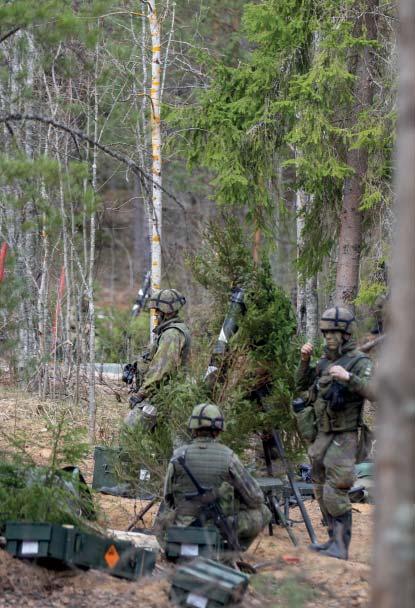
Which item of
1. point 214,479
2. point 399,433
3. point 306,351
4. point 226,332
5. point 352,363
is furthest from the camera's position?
point 226,332

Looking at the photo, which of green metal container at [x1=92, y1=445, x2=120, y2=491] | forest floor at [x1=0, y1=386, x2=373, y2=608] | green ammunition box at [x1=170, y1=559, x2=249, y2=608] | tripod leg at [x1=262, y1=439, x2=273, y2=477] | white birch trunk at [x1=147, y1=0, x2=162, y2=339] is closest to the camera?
green ammunition box at [x1=170, y1=559, x2=249, y2=608]

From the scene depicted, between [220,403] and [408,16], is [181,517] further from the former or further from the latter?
[408,16]

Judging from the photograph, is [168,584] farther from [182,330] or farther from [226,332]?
[182,330]

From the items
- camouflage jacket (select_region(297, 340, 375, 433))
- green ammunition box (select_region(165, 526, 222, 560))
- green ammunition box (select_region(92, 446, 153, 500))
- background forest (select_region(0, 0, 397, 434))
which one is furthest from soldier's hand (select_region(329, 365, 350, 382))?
background forest (select_region(0, 0, 397, 434))

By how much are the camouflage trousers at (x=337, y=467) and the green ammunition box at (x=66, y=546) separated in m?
2.14

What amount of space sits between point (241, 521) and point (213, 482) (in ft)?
1.34

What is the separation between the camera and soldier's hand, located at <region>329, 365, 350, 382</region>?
802 cm

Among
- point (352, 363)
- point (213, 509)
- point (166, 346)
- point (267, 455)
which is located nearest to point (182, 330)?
point (166, 346)

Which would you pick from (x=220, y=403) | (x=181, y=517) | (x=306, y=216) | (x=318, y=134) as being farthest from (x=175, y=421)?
(x=306, y=216)

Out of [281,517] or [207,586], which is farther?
[281,517]

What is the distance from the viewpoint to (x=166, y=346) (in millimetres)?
9672

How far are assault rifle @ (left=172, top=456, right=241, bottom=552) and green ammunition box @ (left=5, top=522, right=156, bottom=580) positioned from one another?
83 cm

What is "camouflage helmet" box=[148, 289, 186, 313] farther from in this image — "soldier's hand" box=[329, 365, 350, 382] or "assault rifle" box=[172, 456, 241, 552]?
"assault rifle" box=[172, 456, 241, 552]

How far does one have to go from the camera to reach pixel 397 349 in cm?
370
